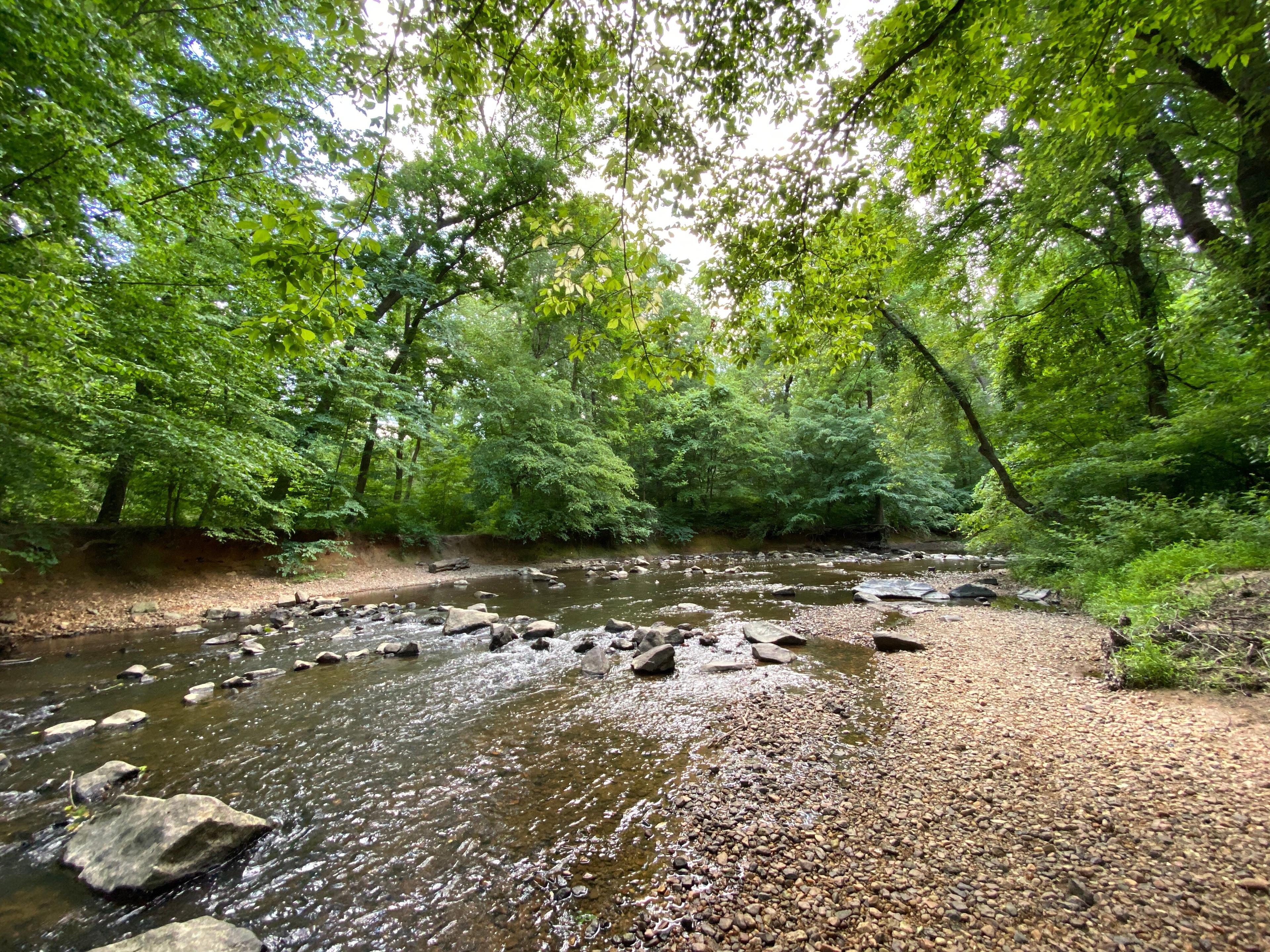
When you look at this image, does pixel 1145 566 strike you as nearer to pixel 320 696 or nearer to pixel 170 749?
pixel 320 696

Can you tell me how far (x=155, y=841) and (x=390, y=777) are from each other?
1.32 meters

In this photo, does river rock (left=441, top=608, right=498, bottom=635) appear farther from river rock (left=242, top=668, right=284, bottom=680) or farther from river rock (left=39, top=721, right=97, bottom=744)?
river rock (left=39, top=721, right=97, bottom=744)

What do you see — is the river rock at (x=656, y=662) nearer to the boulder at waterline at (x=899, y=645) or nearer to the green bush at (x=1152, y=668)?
the boulder at waterline at (x=899, y=645)

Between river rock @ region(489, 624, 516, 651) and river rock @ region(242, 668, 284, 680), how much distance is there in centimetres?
277

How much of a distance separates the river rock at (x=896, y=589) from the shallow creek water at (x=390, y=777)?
471 cm

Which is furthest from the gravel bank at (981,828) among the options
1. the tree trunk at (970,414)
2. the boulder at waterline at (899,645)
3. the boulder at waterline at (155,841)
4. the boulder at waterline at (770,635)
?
the tree trunk at (970,414)

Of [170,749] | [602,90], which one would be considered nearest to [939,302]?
[602,90]

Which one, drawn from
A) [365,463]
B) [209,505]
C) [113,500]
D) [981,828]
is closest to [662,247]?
[981,828]

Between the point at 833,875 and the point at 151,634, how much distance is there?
1175 cm

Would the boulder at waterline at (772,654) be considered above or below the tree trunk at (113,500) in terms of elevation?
below

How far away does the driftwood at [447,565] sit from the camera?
56.7 ft

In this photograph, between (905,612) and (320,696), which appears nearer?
(320,696)

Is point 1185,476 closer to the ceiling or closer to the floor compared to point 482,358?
closer to the floor

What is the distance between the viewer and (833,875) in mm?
2264
